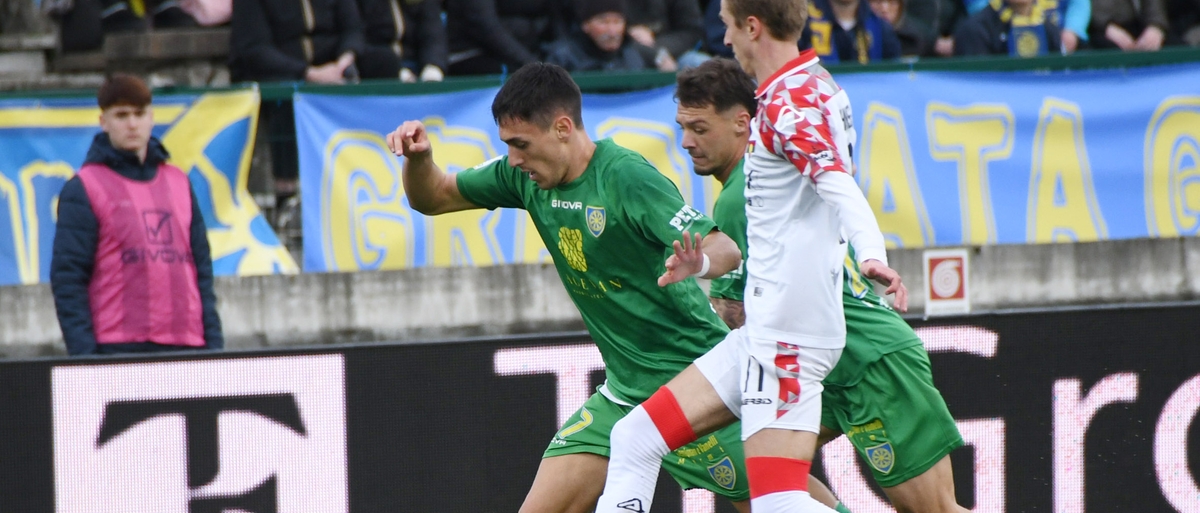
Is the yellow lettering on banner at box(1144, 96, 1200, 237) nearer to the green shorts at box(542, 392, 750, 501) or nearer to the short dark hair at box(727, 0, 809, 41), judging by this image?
the green shorts at box(542, 392, 750, 501)

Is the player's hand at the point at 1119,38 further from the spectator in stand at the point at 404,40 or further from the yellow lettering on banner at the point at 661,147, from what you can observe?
the spectator in stand at the point at 404,40

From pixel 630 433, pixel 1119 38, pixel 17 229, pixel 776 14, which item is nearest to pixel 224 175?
pixel 17 229

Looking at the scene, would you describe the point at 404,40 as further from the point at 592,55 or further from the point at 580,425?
the point at 580,425

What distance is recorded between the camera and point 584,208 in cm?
506

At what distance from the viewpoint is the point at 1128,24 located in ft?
37.2

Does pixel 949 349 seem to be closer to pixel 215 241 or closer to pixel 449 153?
pixel 449 153

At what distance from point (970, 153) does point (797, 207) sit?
5.79 metres

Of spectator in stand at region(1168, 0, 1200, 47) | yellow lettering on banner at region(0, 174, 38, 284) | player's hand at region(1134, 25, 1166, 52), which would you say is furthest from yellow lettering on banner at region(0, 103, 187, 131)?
spectator in stand at region(1168, 0, 1200, 47)

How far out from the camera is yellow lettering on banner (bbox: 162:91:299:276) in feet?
30.9

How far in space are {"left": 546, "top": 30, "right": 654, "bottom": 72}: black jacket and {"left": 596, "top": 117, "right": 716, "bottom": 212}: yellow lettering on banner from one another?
0.58 meters

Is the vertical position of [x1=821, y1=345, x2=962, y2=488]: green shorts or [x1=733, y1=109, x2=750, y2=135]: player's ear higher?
[x1=733, y1=109, x2=750, y2=135]: player's ear

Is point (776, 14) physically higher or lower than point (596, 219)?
higher

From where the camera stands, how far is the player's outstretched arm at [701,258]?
4.57 m

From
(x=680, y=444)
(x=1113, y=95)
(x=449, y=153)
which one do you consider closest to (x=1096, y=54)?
(x=1113, y=95)
